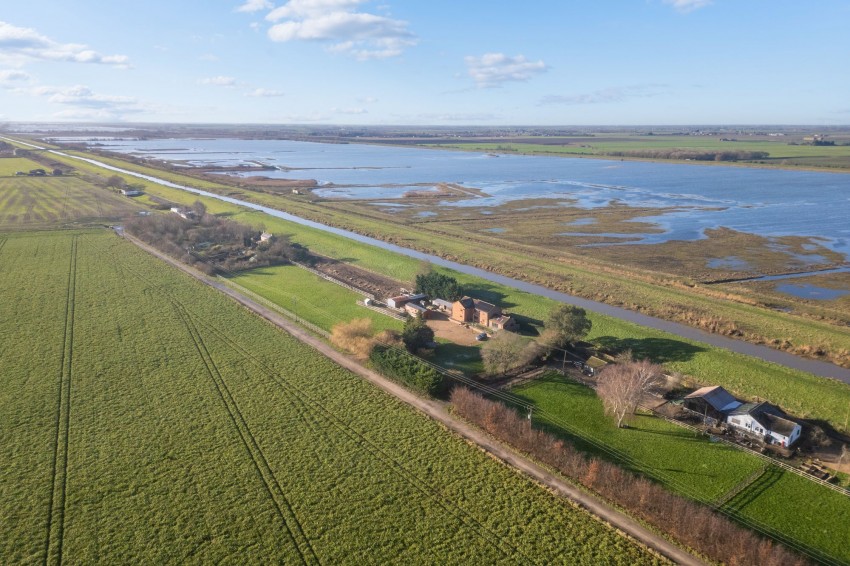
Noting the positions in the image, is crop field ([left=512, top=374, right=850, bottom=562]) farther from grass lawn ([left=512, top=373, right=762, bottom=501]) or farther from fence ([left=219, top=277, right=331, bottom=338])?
fence ([left=219, top=277, right=331, bottom=338])

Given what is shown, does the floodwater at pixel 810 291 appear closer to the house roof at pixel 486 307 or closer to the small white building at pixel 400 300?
the house roof at pixel 486 307

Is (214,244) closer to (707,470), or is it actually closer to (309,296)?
(309,296)

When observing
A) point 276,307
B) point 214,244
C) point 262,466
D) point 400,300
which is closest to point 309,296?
point 276,307

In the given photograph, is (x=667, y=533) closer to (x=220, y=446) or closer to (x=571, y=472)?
(x=571, y=472)

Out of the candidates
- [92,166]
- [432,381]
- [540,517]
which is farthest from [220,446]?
[92,166]

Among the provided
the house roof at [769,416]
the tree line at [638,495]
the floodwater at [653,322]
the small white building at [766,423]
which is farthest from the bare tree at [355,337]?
the house roof at [769,416]

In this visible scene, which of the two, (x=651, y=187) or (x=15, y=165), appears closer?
(x=651, y=187)

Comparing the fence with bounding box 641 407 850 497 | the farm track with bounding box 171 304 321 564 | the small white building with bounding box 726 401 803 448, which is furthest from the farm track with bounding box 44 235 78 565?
the small white building with bounding box 726 401 803 448
